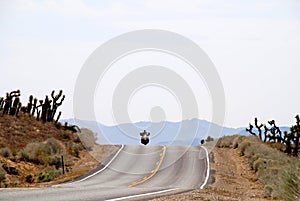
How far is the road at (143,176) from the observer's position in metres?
18.4

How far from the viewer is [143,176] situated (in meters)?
34.6

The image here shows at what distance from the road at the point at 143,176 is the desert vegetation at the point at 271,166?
314 cm

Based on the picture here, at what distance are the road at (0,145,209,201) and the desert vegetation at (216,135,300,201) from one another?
10.3 ft

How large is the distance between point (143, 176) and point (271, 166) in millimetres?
8634

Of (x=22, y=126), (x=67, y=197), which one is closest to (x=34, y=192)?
(x=67, y=197)

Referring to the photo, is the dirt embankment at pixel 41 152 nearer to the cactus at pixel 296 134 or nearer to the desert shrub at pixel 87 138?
the desert shrub at pixel 87 138

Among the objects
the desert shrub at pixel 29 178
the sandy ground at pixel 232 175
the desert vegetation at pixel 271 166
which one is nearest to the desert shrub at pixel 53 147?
the desert shrub at pixel 29 178

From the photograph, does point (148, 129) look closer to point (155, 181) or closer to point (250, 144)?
point (250, 144)

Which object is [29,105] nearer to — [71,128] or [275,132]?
[71,128]

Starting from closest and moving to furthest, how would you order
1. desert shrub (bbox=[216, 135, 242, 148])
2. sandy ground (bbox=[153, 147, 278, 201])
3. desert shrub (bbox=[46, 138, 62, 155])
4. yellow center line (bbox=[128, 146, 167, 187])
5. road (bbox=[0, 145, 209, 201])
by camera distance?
road (bbox=[0, 145, 209, 201]) → yellow center line (bbox=[128, 146, 167, 187]) → sandy ground (bbox=[153, 147, 278, 201]) → desert shrub (bbox=[46, 138, 62, 155]) → desert shrub (bbox=[216, 135, 242, 148])

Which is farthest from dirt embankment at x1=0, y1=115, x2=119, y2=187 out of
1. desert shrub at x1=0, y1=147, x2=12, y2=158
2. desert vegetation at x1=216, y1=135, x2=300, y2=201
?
desert vegetation at x1=216, y1=135, x2=300, y2=201

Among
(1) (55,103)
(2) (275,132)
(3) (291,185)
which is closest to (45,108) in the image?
(1) (55,103)

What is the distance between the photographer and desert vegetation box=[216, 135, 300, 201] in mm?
19500

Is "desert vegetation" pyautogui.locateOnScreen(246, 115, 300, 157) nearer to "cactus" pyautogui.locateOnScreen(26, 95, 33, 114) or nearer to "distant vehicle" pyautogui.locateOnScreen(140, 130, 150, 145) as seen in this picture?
"distant vehicle" pyautogui.locateOnScreen(140, 130, 150, 145)
